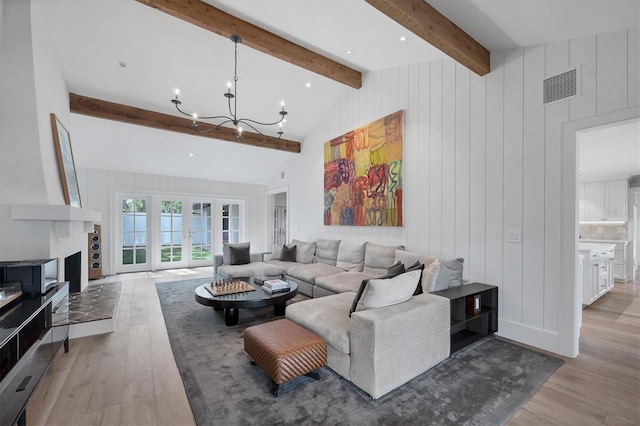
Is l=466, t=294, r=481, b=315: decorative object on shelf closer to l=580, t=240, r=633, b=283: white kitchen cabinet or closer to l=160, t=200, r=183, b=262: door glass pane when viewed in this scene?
l=580, t=240, r=633, b=283: white kitchen cabinet

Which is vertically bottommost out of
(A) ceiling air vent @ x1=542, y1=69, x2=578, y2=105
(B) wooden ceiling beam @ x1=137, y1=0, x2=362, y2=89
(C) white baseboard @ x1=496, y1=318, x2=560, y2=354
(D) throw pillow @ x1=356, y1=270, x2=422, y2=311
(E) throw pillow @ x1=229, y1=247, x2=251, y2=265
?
(C) white baseboard @ x1=496, y1=318, x2=560, y2=354

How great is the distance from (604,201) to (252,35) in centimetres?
736

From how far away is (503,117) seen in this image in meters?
3.04

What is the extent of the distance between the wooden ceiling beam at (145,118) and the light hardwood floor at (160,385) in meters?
3.49

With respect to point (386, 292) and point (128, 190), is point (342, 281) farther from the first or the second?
point (128, 190)

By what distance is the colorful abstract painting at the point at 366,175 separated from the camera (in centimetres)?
420

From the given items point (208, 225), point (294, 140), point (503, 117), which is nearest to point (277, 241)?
point (208, 225)

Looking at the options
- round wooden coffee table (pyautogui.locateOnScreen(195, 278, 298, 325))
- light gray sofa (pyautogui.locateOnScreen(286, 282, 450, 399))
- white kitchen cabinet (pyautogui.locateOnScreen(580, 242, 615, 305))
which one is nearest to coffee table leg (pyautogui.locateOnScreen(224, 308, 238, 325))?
round wooden coffee table (pyautogui.locateOnScreen(195, 278, 298, 325))

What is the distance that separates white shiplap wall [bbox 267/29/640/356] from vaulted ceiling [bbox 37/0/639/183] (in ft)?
0.79

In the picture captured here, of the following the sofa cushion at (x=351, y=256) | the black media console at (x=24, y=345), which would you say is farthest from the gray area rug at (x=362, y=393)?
the sofa cushion at (x=351, y=256)

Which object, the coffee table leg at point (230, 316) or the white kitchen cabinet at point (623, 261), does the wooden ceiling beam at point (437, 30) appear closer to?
the coffee table leg at point (230, 316)

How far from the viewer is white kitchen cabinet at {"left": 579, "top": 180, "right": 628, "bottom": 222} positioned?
5594mm

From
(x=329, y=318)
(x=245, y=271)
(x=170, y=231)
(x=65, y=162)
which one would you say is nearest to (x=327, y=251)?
(x=245, y=271)

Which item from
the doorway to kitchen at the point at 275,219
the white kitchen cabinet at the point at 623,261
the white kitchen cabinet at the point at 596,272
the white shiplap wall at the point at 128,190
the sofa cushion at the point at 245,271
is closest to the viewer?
the white kitchen cabinet at the point at 596,272
